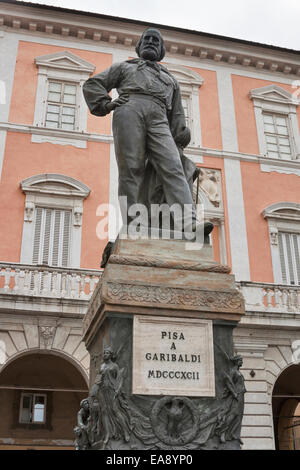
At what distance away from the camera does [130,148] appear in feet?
15.3

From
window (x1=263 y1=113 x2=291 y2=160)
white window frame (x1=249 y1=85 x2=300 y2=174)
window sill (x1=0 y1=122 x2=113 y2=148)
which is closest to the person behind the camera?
window sill (x1=0 y1=122 x2=113 y2=148)

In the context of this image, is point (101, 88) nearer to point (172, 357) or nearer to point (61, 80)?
point (172, 357)

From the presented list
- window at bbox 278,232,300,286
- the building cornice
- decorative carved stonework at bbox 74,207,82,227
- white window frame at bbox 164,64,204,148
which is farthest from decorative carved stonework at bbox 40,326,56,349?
the building cornice

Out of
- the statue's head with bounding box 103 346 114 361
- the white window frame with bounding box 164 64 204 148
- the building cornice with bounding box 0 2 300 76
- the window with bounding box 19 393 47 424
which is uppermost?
the building cornice with bounding box 0 2 300 76

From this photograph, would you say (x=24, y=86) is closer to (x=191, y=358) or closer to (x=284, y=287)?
(x=284, y=287)

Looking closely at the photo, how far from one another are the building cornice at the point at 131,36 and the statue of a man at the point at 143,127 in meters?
12.6

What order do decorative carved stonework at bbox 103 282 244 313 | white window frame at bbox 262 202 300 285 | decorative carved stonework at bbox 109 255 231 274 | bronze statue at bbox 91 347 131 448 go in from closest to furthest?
bronze statue at bbox 91 347 131 448, decorative carved stonework at bbox 103 282 244 313, decorative carved stonework at bbox 109 255 231 274, white window frame at bbox 262 202 300 285

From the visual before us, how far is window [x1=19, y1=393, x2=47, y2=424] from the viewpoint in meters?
13.4

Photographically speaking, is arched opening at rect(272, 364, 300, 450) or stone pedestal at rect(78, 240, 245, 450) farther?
arched opening at rect(272, 364, 300, 450)

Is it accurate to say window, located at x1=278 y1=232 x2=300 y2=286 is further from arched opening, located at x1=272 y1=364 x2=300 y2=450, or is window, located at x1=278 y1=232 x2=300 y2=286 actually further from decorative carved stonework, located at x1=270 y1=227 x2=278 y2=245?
arched opening, located at x1=272 y1=364 x2=300 y2=450

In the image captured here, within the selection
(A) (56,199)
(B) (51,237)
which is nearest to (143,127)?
(B) (51,237)

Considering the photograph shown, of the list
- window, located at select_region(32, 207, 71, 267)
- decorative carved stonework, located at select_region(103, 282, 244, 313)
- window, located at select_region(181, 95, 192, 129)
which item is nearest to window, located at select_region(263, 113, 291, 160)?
window, located at select_region(181, 95, 192, 129)

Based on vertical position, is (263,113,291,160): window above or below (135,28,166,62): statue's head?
above

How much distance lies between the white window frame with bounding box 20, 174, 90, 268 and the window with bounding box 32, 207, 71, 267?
0.38ft
